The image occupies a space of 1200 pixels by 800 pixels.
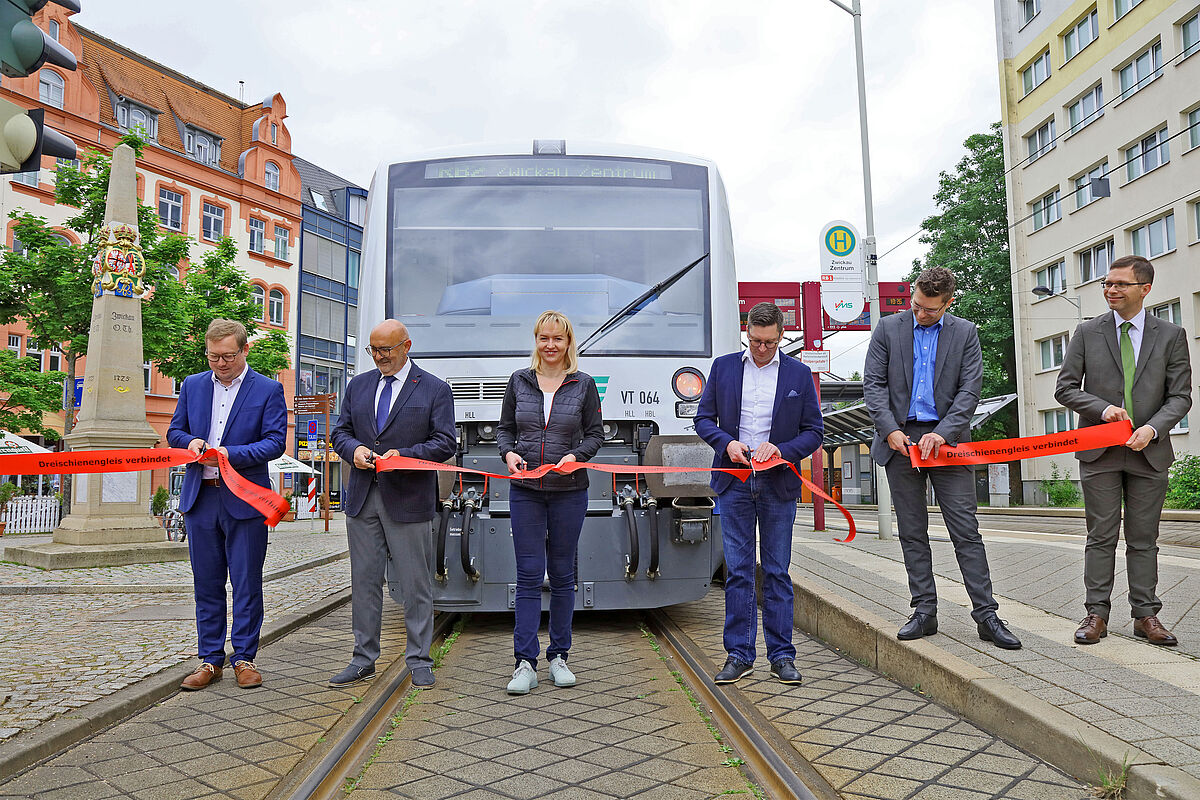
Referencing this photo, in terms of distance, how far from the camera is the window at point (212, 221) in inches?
1571

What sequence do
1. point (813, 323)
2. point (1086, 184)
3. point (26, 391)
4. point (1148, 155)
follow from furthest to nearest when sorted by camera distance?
point (1086, 184)
point (1148, 155)
point (26, 391)
point (813, 323)

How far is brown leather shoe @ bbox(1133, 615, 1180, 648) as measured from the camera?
4.66 meters

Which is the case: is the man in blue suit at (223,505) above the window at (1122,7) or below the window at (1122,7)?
below

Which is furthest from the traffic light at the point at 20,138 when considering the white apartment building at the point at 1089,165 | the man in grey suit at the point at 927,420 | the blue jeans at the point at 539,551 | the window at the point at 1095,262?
the window at the point at 1095,262

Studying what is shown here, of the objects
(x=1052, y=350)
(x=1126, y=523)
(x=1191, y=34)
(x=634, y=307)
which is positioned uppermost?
(x=1191, y=34)

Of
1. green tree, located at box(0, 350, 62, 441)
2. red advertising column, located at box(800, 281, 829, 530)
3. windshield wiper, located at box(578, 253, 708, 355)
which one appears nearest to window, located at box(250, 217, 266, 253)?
green tree, located at box(0, 350, 62, 441)

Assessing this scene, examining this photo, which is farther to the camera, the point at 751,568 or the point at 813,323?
the point at 813,323

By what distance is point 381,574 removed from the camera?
5.14 meters

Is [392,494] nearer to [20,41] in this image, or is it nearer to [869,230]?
[20,41]

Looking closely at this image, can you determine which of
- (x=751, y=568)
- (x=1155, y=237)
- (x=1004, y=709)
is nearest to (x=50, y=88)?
(x=751, y=568)

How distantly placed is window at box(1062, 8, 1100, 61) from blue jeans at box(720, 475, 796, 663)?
3373cm

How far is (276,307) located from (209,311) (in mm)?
18445

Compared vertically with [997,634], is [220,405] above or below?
above

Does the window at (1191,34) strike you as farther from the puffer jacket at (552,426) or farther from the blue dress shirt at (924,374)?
the puffer jacket at (552,426)
